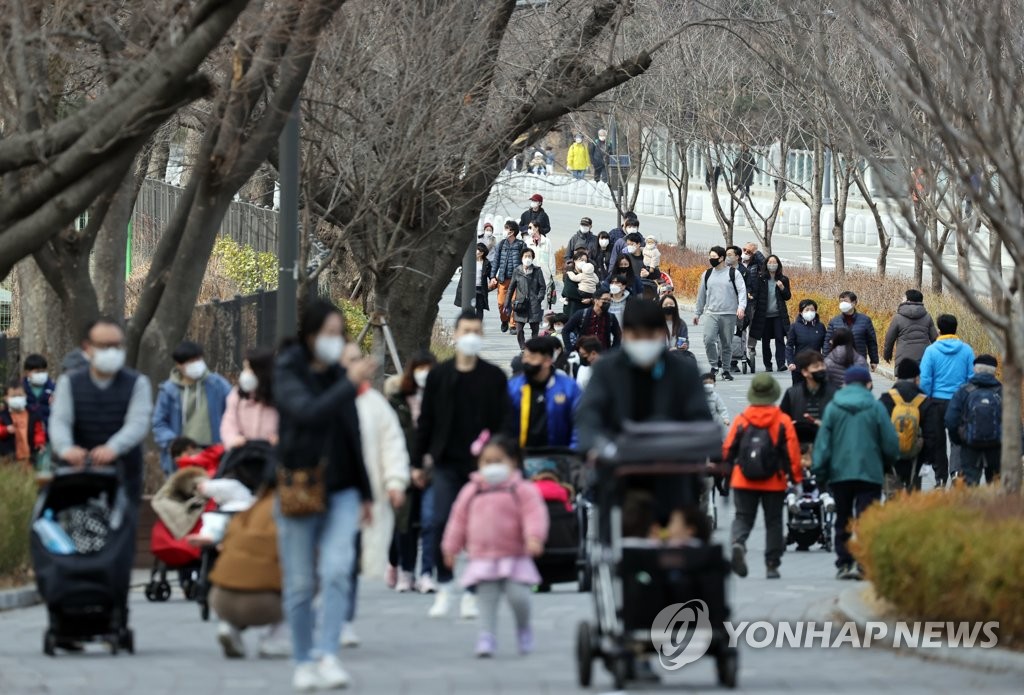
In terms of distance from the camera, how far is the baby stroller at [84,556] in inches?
412

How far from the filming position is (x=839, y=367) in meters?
20.0

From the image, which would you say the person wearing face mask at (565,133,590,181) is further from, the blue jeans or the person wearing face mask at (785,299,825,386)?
the blue jeans

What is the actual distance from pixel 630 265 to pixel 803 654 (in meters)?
18.0

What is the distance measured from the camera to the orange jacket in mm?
14539

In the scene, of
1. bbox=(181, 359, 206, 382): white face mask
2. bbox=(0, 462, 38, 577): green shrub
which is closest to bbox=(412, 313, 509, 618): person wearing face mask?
bbox=(181, 359, 206, 382): white face mask

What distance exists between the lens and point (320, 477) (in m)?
9.22

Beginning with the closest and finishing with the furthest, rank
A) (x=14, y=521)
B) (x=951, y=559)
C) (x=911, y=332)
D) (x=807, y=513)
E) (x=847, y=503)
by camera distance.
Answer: (x=951, y=559)
(x=14, y=521)
(x=847, y=503)
(x=807, y=513)
(x=911, y=332)

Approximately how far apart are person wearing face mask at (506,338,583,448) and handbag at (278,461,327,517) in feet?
15.0

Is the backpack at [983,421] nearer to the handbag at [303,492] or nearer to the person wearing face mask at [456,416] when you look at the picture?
the person wearing face mask at [456,416]

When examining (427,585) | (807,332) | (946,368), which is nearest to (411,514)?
(427,585)

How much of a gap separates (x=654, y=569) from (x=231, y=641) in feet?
8.50

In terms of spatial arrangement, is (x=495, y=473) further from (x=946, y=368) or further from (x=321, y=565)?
(x=946, y=368)

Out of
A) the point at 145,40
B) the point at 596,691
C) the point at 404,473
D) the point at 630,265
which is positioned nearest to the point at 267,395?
the point at 404,473

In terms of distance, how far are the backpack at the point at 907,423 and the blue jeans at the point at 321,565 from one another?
8922 millimetres
